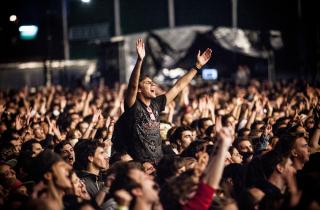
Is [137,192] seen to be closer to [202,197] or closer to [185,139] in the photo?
[202,197]

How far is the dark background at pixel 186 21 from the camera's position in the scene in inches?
974

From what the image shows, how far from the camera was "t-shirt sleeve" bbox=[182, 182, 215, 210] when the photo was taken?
4578mm

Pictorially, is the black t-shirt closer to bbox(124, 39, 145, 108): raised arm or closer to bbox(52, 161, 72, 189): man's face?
bbox(124, 39, 145, 108): raised arm

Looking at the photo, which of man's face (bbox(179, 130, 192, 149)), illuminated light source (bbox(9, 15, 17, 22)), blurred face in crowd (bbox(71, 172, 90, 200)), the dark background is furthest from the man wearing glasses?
the dark background

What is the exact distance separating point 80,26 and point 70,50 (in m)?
1.70

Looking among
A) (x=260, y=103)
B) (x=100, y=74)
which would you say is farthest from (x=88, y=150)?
(x=100, y=74)

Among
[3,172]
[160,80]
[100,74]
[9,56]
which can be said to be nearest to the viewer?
[3,172]

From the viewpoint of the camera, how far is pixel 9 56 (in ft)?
108

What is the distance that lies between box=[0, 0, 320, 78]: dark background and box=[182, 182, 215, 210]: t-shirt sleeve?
14823 mm

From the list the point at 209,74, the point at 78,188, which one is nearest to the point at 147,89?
the point at 78,188

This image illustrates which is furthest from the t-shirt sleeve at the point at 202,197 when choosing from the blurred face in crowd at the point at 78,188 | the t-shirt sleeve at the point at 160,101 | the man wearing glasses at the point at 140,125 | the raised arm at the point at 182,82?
the raised arm at the point at 182,82

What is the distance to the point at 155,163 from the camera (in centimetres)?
716

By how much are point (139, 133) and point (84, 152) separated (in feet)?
2.42

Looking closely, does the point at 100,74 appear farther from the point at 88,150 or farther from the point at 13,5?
the point at 88,150
